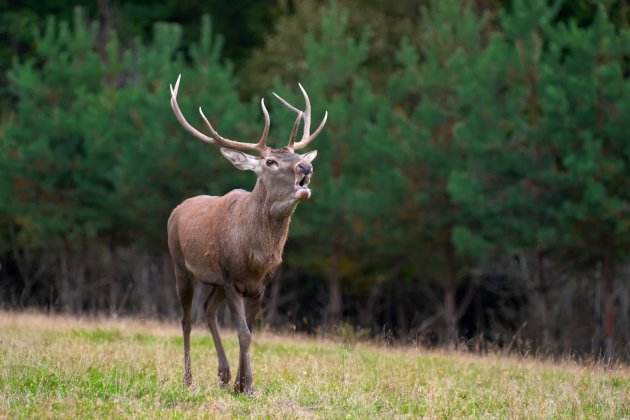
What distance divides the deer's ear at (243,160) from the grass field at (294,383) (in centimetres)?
168

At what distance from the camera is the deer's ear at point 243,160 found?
9.04m

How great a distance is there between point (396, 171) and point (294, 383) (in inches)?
501

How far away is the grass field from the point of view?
7668mm

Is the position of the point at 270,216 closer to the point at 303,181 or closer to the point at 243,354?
the point at 303,181

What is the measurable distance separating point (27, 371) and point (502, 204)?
13010 millimetres

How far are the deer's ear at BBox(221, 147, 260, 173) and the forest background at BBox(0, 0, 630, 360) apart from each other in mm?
10286

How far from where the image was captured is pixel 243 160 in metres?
9.12

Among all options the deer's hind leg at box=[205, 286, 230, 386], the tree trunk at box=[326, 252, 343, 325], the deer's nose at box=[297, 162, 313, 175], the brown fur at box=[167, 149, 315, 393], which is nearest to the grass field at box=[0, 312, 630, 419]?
the deer's hind leg at box=[205, 286, 230, 386]

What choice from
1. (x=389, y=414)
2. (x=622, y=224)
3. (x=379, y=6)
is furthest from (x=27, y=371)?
(x=379, y=6)

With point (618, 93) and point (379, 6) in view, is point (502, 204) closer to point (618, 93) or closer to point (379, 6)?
Result: point (618, 93)

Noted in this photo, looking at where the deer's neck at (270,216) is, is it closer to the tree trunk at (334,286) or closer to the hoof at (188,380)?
the hoof at (188,380)

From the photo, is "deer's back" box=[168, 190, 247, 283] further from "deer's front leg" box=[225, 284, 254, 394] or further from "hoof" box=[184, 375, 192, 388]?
"hoof" box=[184, 375, 192, 388]

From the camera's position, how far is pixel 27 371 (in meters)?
8.56

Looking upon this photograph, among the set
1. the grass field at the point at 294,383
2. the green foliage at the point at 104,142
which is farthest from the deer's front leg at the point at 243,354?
the green foliage at the point at 104,142
